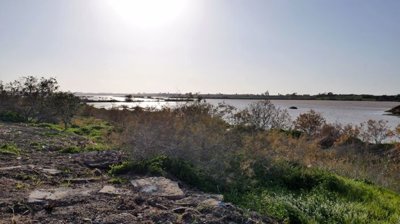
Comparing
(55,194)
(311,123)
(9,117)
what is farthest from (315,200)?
(311,123)

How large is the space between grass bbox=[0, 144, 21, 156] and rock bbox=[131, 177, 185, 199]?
368 cm

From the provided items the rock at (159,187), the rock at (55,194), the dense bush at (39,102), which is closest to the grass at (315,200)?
the rock at (159,187)

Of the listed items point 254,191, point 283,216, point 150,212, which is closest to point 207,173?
point 254,191

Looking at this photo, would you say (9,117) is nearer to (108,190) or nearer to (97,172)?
A: (97,172)

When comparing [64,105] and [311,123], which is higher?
[64,105]

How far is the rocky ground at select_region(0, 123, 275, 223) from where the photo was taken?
192 inches

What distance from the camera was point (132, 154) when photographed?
8.17 m

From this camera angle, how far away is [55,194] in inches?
223

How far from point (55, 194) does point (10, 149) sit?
423 cm

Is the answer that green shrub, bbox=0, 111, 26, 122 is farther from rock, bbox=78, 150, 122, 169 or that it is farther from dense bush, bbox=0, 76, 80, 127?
rock, bbox=78, 150, 122, 169

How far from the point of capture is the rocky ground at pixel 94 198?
4.89 metres

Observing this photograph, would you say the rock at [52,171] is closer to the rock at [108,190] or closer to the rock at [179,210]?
the rock at [108,190]

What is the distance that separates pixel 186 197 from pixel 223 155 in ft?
8.61

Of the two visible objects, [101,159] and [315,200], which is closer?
[315,200]
